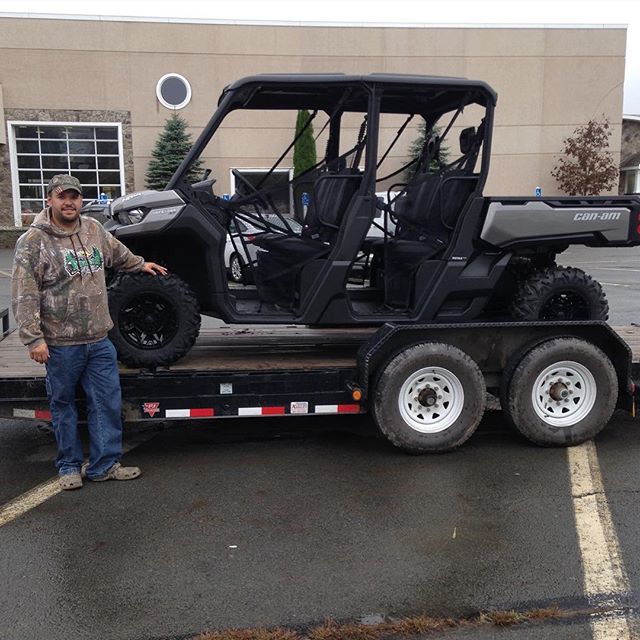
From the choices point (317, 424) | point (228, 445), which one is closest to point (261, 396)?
point (228, 445)

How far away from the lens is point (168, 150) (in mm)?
25094

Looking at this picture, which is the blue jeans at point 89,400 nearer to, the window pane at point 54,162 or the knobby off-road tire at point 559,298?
the knobby off-road tire at point 559,298

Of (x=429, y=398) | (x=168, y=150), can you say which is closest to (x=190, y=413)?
(x=429, y=398)

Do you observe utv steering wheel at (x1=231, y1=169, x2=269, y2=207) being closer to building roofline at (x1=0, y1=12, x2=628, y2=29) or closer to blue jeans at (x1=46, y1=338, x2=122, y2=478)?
blue jeans at (x1=46, y1=338, x2=122, y2=478)

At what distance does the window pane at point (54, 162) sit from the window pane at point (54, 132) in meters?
0.74

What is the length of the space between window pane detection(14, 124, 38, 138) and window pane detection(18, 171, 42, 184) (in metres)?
1.35

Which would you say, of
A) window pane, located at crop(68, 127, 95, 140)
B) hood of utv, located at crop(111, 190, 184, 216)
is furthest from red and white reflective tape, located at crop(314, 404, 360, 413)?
window pane, located at crop(68, 127, 95, 140)

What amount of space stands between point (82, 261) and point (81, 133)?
23.8 metres

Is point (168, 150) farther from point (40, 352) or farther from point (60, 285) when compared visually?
point (40, 352)

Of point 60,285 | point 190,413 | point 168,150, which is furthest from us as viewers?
point 168,150

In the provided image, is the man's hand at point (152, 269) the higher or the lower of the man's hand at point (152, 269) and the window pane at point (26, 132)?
the lower

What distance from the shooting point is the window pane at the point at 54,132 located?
84.2 ft

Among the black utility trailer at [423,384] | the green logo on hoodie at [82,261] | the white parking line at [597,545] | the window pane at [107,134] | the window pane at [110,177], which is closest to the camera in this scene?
the white parking line at [597,545]

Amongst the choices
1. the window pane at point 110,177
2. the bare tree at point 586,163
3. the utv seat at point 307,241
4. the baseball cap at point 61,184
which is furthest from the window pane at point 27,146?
the baseball cap at point 61,184
